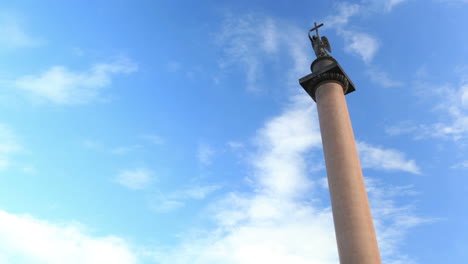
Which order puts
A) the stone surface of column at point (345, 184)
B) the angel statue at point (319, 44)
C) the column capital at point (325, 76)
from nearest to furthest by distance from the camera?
the stone surface of column at point (345, 184) → the column capital at point (325, 76) → the angel statue at point (319, 44)

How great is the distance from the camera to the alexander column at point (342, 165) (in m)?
17.6

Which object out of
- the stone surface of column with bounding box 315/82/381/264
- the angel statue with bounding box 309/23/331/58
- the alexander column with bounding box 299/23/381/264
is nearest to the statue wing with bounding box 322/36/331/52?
the angel statue with bounding box 309/23/331/58

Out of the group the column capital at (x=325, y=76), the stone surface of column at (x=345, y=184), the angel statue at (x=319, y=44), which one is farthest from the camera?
the angel statue at (x=319, y=44)

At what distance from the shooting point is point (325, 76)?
78.3 feet

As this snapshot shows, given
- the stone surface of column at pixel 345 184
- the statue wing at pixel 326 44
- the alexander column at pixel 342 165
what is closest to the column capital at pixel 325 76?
the alexander column at pixel 342 165

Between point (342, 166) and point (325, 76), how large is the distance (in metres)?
6.70

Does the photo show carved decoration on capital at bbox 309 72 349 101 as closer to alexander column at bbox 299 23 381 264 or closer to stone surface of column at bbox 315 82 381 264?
alexander column at bbox 299 23 381 264

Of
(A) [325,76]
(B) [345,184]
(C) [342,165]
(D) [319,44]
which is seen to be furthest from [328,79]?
(B) [345,184]

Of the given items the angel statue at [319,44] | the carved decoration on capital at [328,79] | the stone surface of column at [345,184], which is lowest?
the stone surface of column at [345,184]

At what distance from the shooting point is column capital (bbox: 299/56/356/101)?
23844 mm

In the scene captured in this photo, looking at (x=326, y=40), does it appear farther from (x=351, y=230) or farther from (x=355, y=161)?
(x=351, y=230)

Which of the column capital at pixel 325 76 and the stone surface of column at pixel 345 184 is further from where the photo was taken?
the column capital at pixel 325 76

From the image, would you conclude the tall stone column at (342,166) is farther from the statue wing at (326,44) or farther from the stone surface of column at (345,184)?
the statue wing at (326,44)

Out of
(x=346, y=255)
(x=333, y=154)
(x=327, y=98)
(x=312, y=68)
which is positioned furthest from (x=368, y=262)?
(x=312, y=68)
